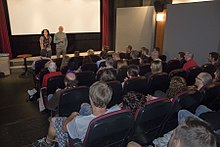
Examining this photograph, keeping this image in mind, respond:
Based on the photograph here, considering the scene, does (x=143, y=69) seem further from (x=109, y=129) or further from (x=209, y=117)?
(x=109, y=129)

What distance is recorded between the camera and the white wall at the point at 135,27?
7.81 meters

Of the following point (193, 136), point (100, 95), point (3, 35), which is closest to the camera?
point (193, 136)

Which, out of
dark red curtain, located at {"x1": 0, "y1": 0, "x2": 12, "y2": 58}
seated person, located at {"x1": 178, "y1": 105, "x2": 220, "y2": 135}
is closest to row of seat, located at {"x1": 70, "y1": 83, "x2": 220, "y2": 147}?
seated person, located at {"x1": 178, "y1": 105, "x2": 220, "y2": 135}

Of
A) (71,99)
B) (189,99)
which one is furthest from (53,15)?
(189,99)

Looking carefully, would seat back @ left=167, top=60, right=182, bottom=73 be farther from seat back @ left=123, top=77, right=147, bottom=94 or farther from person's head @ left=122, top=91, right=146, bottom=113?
person's head @ left=122, top=91, right=146, bottom=113

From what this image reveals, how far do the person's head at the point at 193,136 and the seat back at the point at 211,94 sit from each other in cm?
143

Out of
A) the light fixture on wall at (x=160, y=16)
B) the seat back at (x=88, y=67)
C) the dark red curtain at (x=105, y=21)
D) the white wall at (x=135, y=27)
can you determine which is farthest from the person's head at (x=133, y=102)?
the dark red curtain at (x=105, y=21)

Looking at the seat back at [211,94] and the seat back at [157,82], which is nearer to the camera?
the seat back at [211,94]

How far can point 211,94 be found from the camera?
2.48m

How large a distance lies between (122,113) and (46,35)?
604 cm

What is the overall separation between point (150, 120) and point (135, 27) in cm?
686

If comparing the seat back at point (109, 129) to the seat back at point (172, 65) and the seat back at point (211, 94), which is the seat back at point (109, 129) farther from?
the seat back at point (172, 65)

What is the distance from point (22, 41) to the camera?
7574 millimetres

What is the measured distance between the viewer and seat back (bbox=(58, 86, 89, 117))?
2.40 m
